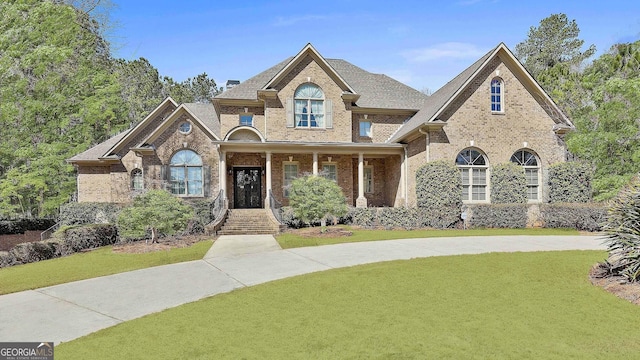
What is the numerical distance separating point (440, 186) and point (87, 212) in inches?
757

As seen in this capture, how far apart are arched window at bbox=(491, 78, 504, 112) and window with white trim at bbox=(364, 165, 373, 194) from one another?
8.04 meters

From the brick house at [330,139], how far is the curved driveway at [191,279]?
284 inches

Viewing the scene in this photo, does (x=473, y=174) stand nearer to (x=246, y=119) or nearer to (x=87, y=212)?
(x=246, y=119)

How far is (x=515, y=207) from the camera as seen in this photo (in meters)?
17.6

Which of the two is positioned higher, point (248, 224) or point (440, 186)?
point (440, 186)

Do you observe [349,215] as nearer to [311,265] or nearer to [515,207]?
[515,207]

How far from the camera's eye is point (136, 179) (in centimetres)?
2270

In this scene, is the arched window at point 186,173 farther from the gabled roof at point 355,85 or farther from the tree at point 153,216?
the tree at point 153,216

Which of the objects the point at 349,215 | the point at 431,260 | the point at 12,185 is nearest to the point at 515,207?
the point at 349,215

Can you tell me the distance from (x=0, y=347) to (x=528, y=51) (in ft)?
185

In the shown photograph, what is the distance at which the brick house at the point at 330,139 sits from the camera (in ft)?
63.1

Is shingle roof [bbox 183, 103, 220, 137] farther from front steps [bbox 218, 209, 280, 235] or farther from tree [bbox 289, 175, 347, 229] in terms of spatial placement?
tree [bbox 289, 175, 347, 229]

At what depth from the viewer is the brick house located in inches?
757

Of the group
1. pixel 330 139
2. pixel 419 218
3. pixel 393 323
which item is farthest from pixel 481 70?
pixel 393 323
